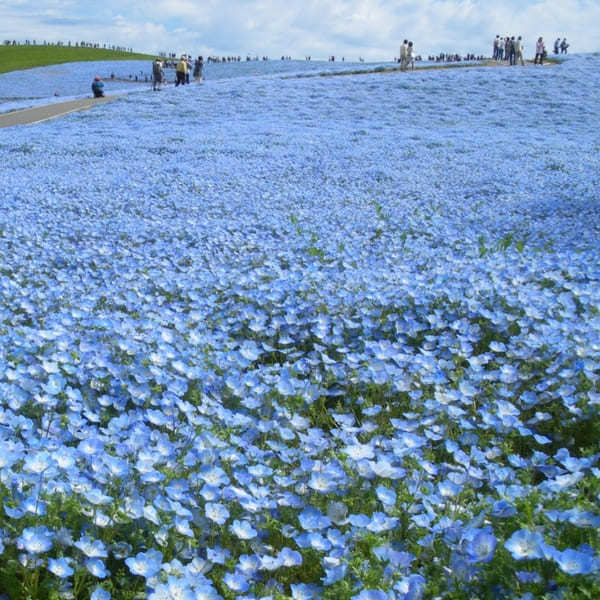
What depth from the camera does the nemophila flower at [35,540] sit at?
197 cm

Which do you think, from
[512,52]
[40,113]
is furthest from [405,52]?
[40,113]

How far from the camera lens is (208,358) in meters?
3.60

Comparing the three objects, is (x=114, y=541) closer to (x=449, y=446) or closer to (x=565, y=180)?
(x=449, y=446)

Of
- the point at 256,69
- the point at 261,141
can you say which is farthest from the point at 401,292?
the point at 256,69

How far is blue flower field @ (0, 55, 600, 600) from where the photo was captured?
6.64 feet

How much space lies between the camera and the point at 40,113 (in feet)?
79.3

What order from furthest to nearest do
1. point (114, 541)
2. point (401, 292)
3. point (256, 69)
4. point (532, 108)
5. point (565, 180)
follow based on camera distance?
1. point (256, 69)
2. point (532, 108)
3. point (565, 180)
4. point (401, 292)
5. point (114, 541)

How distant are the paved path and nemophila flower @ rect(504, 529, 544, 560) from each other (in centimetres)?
2200

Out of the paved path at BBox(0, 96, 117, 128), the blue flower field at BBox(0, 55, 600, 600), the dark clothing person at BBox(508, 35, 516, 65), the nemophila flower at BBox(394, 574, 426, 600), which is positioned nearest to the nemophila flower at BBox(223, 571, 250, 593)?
the blue flower field at BBox(0, 55, 600, 600)

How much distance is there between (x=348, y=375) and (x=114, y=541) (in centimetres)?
170

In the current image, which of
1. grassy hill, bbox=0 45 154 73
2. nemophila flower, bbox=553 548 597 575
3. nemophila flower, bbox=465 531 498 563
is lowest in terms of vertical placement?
nemophila flower, bbox=465 531 498 563

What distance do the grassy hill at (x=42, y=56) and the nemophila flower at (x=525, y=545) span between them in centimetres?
6053

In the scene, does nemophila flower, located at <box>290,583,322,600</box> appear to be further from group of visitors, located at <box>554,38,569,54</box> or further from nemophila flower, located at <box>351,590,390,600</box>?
group of visitors, located at <box>554,38,569,54</box>

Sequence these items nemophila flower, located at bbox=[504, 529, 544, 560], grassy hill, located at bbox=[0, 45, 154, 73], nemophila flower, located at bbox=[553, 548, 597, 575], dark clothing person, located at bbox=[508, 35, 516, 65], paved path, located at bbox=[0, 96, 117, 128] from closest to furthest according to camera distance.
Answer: nemophila flower, located at bbox=[553, 548, 597, 575] → nemophila flower, located at bbox=[504, 529, 544, 560] → paved path, located at bbox=[0, 96, 117, 128] → dark clothing person, located at bbox=[508, 35, 516, 65] → grassy hill, located at bbox=[0, 45, 154, 73]
